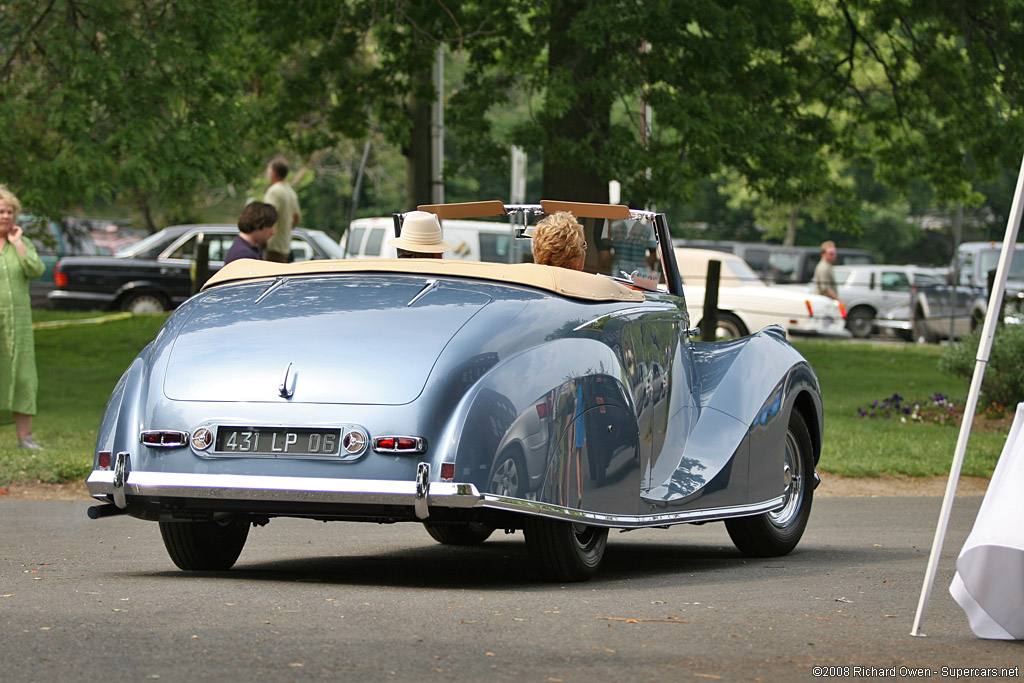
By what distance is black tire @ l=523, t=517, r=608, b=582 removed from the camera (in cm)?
595

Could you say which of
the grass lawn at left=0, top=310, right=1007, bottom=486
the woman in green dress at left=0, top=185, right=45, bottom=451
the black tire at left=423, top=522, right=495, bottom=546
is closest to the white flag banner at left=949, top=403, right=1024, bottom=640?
the black tire at left=423, top=522, right=495, bottom=546

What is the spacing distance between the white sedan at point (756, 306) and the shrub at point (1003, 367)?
28.6 ft

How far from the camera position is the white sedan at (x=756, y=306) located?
26406 mm

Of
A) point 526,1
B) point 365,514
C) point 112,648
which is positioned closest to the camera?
point 112,648

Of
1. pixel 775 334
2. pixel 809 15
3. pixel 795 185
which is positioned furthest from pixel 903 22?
pixel 775 334

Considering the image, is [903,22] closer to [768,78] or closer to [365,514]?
[768,78]

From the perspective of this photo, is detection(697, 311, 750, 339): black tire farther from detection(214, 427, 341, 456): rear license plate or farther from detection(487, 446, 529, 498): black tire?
detection(214, 427, 341, 456): rear license plate

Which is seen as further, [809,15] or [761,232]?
[761,232]

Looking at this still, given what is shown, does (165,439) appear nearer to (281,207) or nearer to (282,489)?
(282,489)

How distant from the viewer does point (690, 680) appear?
4.06 metres

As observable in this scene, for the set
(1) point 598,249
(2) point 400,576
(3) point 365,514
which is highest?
(1) point 598,249

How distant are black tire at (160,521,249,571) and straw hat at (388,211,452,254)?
152 cm

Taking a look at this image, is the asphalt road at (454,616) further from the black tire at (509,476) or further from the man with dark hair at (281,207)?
the man with dark hair at (281,207)

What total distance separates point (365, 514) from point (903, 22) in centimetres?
1651
